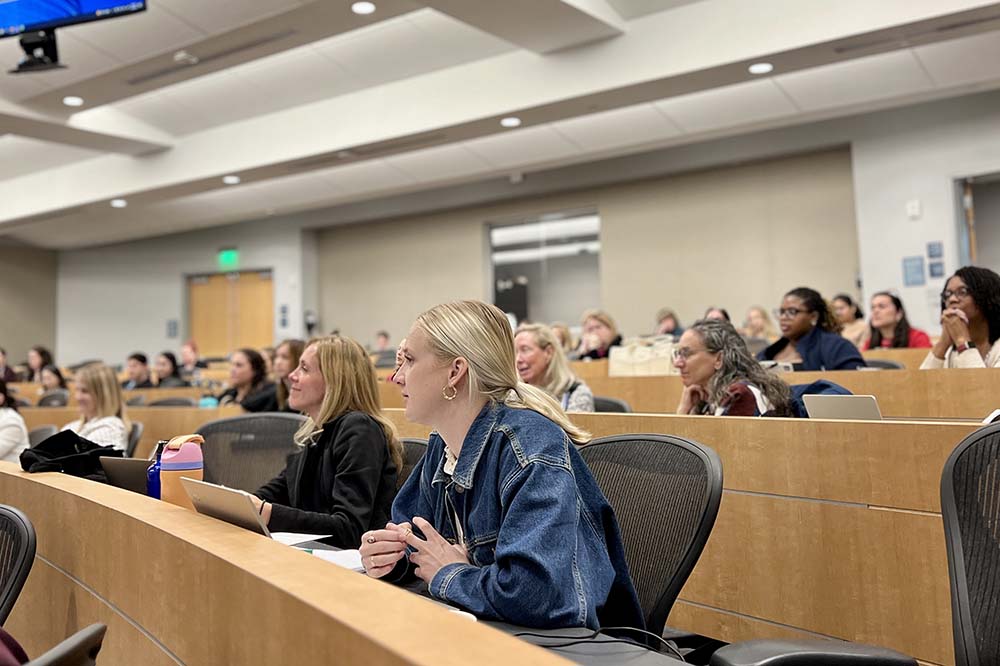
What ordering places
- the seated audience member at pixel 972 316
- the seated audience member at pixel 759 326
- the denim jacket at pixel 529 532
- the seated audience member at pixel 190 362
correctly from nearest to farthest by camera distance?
the denim jacket at pixel 529 532, the seated audience member at pixel 972 316, the seated audience member at pixel 759 326, the seated audience member at pixel 190 362

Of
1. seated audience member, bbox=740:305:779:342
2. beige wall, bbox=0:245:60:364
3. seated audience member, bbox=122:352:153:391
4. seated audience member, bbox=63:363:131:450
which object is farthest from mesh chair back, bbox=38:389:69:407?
beige wall, bbox=0:245:60:364

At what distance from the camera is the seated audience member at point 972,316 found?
400 cm

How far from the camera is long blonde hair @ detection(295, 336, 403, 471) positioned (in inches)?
110

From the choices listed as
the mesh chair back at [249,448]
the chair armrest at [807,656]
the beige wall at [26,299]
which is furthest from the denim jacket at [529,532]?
the beige wall at [26,299]

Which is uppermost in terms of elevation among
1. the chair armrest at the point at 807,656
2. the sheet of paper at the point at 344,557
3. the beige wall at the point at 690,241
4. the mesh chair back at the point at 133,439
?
the beige wall at the point at 690,241

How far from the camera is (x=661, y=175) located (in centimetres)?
1086

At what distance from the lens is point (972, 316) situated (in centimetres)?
408

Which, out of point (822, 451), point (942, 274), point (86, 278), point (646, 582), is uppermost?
point (86, 278)

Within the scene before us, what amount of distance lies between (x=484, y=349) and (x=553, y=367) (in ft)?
8.69

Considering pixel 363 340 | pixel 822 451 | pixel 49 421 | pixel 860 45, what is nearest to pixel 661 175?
pixel 860 45

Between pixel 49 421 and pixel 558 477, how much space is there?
582 centimetres

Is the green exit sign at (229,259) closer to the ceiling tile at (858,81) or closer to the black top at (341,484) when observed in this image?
the ceiling tile at (858,81)

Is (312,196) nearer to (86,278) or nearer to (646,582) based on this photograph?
(86,278)

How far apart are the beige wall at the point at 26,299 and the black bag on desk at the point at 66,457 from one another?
1514cm
